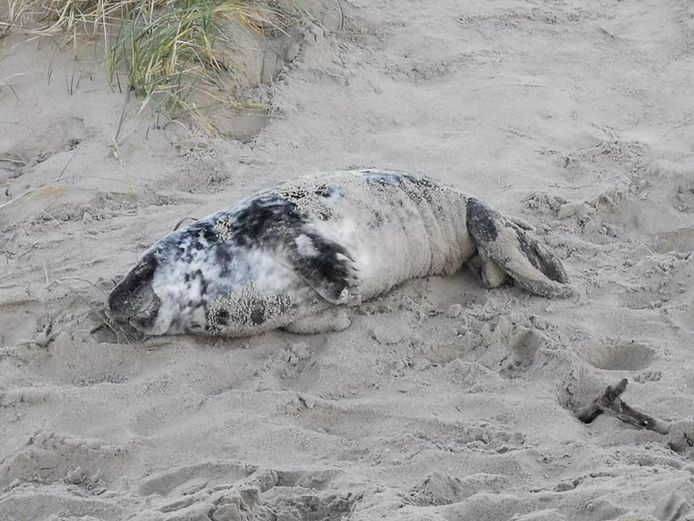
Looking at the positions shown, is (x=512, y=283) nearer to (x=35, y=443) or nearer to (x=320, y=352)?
(x=320, y=352)

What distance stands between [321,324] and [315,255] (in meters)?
0.29

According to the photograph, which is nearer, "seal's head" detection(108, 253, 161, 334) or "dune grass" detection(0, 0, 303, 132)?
"seal's head" detection(108, 253, 161, 334)

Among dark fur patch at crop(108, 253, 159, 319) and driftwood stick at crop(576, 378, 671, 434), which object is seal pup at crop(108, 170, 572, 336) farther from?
driftwood stick at crop(576, 378, 671, 434)

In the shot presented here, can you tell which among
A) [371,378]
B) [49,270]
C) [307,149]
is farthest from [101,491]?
[307,149]

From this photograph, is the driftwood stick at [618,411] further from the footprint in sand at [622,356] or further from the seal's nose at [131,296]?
the seal's nose at [131,296]

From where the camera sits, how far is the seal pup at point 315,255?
418cm

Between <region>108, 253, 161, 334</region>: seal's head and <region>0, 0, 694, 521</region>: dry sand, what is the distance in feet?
0.35

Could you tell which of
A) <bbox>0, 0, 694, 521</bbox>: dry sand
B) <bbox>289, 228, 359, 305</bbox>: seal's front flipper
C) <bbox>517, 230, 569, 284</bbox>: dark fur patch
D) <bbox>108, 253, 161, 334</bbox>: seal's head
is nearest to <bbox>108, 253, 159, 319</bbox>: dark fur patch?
<bbox>108, 253, 161, 334</bbox>: seal's head

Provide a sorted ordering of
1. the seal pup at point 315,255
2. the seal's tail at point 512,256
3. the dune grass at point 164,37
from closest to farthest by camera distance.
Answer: the seal pup at point 315,255 < the seal's tail at point 512,256 < the dune grass at point 164,37

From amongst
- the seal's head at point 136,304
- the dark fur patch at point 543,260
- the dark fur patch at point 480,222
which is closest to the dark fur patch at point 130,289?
the seal's head at point 136,304

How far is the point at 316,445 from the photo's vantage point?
350 centimetres

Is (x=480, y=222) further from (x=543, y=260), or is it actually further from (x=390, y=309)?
(x=390, y=309)

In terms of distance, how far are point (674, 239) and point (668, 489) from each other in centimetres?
232

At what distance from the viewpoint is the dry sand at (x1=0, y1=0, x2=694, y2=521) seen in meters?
3.22
